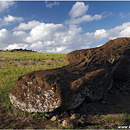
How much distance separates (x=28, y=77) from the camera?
6309 mm

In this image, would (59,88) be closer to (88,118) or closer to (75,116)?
(75,116)

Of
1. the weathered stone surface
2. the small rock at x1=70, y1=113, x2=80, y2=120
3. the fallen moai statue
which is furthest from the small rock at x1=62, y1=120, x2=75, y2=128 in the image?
the fallen moai statue

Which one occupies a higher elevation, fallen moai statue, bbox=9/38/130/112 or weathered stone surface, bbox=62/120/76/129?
fallen moai statue, bbox=9/38/130/112

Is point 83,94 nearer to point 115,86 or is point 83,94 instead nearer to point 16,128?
point 16,128

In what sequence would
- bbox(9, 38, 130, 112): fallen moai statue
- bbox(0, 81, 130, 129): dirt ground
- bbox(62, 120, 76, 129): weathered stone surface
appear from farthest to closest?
bbox(9, 38, 130, 112): fallen moai statue < bbox(0, 81, 130, 129): dirt ground < bbox(62, 120, 76, 129): weathered stone surface

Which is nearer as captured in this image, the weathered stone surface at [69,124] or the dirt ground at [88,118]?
the weathered stone surface at [69,124]

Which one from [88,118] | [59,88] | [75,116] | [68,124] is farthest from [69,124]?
[59,88]

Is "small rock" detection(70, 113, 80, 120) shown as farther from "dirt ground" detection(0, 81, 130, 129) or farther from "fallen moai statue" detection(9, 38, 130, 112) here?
"fallen moai statue" detection(9, 38, 130, 112)

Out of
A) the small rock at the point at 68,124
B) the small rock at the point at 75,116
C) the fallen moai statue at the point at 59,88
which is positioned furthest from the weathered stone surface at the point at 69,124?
the fallen moai statue at the point at 59,88

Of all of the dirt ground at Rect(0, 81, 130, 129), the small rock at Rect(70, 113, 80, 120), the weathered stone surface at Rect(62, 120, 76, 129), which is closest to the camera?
the weathered stone surface at Rect(62, 120, 76, 129)

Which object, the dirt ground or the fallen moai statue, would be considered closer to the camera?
the dirt ground

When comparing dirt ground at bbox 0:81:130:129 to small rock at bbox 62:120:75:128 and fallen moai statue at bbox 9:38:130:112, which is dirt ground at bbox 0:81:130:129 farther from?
fallen moai statue at bbox 9:38:130:112

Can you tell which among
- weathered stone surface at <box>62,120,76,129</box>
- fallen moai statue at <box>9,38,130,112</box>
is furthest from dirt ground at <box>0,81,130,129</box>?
fallen moai statue at <box>9,38,130,112</box>

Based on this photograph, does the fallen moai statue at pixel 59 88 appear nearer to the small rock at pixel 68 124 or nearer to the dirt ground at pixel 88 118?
the dirt ground at pixel 88 118
